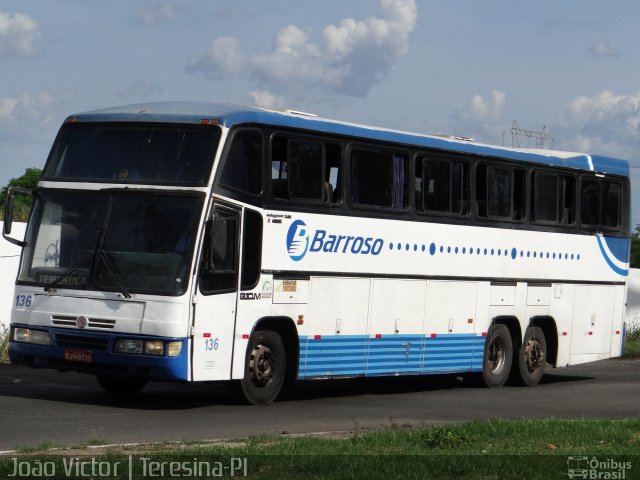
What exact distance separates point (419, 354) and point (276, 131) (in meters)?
4.68

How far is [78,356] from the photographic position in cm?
1603

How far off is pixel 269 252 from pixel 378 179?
2.73m

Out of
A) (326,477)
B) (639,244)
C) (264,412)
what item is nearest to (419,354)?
(264,412)

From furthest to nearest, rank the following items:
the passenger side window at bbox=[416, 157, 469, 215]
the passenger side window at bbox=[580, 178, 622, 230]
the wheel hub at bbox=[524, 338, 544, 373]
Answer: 1. the passenger side window at bbox=[580, 178, 622, 230]
2. the wheel hub at bbox=[524, 338, 544, 373]
3. the passenger side window at bbox=[416, 157, 469, 215]

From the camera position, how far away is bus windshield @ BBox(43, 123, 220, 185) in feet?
53.3

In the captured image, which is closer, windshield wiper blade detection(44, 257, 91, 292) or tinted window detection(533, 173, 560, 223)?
windshield wiper blade detection(44, 257, 91, 292)

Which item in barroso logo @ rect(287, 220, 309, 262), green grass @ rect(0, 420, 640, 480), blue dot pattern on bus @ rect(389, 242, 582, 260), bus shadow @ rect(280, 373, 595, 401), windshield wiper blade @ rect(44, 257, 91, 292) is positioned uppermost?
blue dot pattern on bus @ rect(389, 242, 582, 260)

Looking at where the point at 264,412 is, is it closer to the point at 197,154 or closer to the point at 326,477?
the point at 197,154

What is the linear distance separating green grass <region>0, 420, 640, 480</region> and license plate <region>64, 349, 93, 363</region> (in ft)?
13.1

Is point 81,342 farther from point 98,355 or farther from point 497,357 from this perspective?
point 497,357

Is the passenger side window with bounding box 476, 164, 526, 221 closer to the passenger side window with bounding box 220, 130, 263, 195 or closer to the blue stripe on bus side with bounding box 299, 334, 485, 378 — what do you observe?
the blue stripe on bus side with bounding box 299, 334, 485, 378

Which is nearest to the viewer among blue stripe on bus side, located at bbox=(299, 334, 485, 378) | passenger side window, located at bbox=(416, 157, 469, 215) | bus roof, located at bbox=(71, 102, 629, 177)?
bus roof, located at bbox=(71, 102, 629, 177)

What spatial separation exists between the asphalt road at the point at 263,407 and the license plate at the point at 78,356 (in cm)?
55

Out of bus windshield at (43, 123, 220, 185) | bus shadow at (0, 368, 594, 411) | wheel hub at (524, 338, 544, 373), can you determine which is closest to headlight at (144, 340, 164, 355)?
bus shadow at (0, 368, 594, 411)
